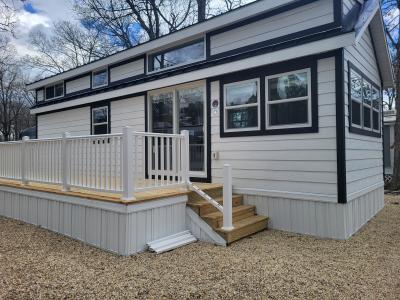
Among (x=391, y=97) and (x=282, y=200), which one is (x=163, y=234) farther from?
(x=391, y=97)

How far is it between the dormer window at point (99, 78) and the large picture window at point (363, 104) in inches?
253

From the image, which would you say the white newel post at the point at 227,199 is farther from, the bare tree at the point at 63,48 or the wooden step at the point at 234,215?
the bare tree at the point at 63,48

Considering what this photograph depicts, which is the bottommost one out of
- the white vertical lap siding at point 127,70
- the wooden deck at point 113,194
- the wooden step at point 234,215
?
the wooden step at point 234,215

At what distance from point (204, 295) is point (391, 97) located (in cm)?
2411

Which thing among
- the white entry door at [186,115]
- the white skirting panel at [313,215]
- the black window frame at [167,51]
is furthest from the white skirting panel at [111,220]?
Result: the black window frame at [167,51]

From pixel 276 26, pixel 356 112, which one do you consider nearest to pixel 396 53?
pixel 356 112

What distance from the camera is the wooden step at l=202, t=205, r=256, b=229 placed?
4.83m

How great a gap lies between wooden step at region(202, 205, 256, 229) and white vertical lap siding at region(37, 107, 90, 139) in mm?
5651

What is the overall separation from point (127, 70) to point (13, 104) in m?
25.0

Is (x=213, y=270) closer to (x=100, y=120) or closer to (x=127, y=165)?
(x=127, y=165)

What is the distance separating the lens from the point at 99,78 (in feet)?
31.0

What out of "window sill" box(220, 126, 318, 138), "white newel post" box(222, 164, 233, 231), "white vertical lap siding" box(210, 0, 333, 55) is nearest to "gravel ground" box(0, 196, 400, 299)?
"white newel post" box(222, 164, 233, 231)

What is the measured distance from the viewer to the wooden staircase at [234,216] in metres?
4.79

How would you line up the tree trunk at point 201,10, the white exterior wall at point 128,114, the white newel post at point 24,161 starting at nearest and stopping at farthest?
the white newel post at point 24,161 → the white exterior wall at point 128,114 → the tree trunk at point 201,10
